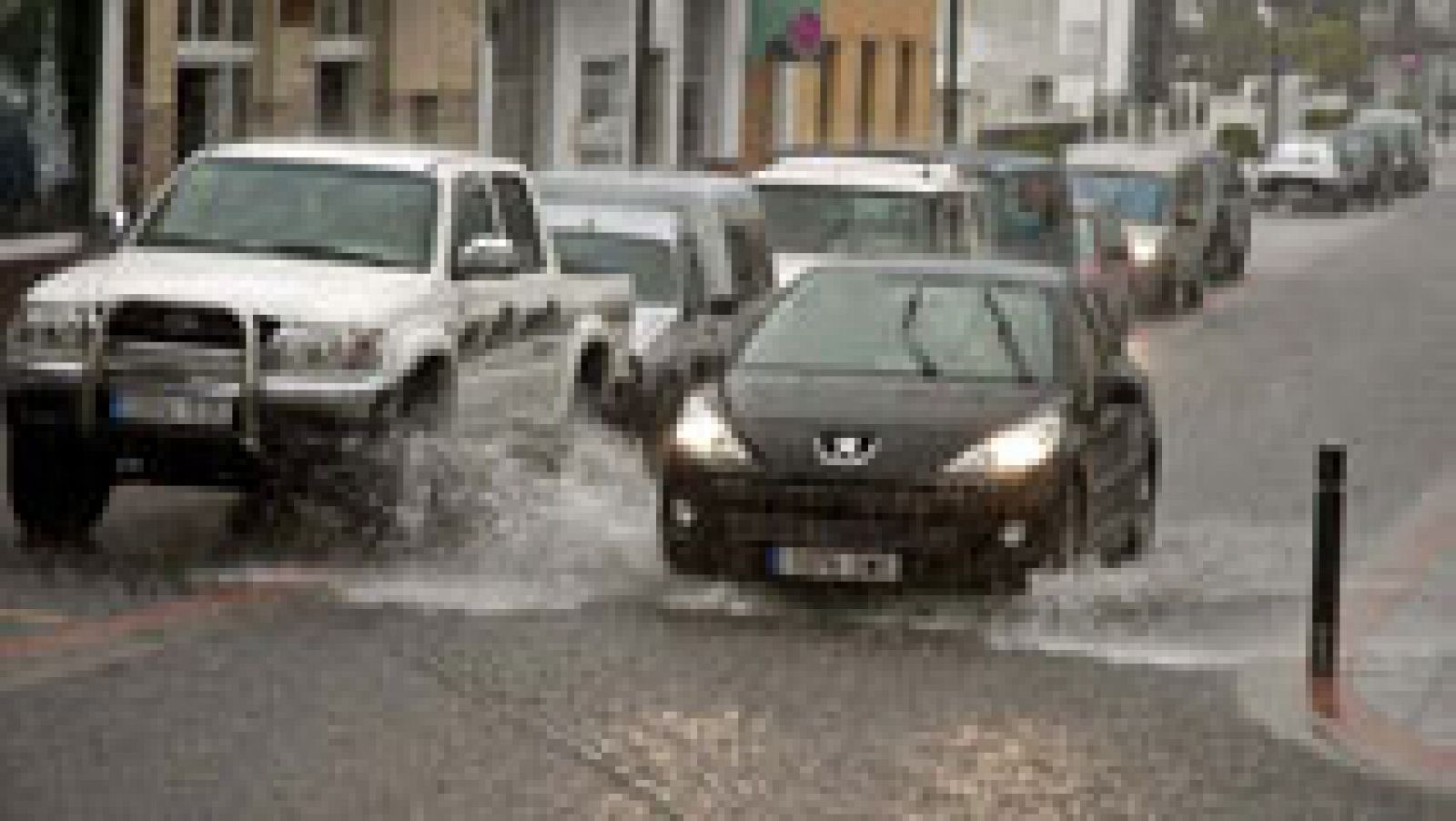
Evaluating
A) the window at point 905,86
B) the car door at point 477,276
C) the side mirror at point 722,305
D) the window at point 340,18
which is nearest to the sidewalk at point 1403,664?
the side mirror at point 722,305

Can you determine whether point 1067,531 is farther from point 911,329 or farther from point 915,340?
point 911,329

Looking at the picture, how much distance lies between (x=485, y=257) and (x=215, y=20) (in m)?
13.6

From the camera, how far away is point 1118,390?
49.1 ft

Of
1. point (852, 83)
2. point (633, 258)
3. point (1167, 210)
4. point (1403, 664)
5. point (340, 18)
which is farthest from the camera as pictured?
point (852, 83)

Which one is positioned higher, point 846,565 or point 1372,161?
point 1372,161

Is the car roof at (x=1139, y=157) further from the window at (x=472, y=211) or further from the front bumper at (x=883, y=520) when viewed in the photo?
the front bumper at (x=883, y=520)

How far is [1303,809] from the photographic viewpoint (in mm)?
9945

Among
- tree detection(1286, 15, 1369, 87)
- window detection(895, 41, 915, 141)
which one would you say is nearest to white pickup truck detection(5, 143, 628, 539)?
window detection(895, 41, 915, 141)

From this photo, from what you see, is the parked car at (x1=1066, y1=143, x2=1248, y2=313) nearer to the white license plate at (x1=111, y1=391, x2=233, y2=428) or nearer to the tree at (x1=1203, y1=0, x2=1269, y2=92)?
the white license plate at (x1=111, y1=391, x2=233, y2=428)

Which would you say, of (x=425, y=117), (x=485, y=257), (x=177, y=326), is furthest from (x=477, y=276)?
(x=425, y=117)

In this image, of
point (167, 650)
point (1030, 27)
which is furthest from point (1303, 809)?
point (1030, 27)

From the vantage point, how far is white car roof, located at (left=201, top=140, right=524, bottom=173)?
1555cm

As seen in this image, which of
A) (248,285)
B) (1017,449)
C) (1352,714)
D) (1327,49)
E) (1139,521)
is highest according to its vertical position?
(1327,49)

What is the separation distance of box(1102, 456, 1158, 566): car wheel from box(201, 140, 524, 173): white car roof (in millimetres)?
3555
